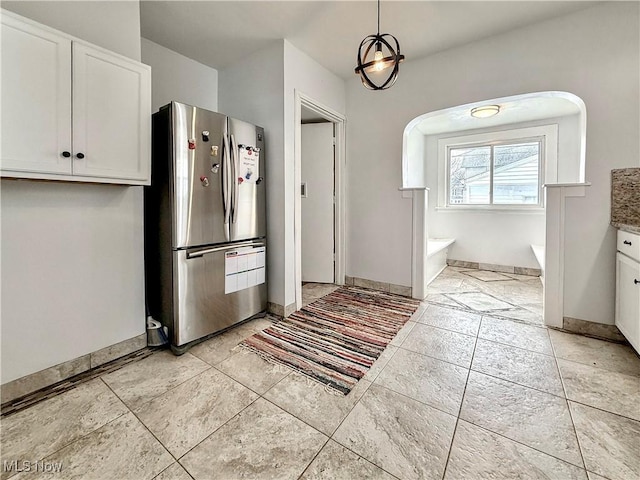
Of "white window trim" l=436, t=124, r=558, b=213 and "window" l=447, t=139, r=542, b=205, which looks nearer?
"white window trim" l=436, t=124, r=558, b=213

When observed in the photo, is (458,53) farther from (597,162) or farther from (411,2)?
(597,162)

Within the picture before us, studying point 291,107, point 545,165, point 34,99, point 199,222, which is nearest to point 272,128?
point 291,107

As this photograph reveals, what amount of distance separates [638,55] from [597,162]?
30.3 inches

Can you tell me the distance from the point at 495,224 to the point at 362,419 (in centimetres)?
434

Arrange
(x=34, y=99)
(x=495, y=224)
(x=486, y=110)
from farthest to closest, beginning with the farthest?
(x=495, y=224) < (x=486, y=110) < (x=34, y=99)

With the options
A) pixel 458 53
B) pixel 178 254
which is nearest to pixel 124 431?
pixel 178 254

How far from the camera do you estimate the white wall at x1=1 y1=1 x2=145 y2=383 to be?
1.51 meters

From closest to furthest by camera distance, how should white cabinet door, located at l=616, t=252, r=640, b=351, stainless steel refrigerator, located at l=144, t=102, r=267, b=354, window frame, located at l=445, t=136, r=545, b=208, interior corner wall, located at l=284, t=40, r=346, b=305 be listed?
white cabinet door, located at l=616, t=252, r=640, b=351 < stainless steel refrigerator, located at l=144, t=102, r=267, b=354 < interior corner wall, located at l=284, t=40, r=346, b=305 < window frame, located at l=445, t=136, r=545, b=208

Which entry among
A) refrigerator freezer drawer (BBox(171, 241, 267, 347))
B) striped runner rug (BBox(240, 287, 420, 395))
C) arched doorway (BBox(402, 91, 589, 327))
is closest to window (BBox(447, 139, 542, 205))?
arched doorway (BBox(402, 91, 589, 327))

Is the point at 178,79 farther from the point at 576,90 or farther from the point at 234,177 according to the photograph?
the point at 576,90

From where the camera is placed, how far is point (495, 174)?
4598mm

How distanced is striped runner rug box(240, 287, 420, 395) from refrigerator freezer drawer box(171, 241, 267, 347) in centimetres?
30

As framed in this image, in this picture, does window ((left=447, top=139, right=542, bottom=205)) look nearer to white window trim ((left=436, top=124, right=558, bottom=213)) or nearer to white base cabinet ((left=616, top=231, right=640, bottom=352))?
white window trim ((left=436, top=124, right=558, bottom=213))

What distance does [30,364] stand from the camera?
1.57 meters
